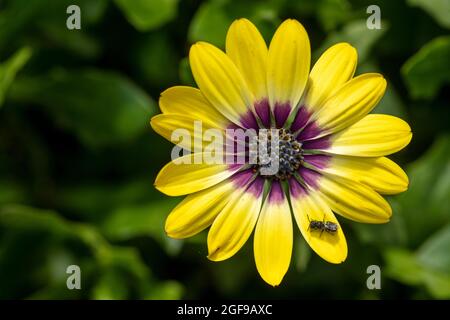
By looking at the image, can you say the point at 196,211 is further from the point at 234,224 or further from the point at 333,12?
the point at 333,12

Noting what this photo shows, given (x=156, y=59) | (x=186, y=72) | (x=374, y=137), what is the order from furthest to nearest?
(x=156, y=59) → (x=186, y=72) → (x=374, y=137)

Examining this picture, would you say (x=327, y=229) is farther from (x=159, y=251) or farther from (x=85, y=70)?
(x=85, y=70)

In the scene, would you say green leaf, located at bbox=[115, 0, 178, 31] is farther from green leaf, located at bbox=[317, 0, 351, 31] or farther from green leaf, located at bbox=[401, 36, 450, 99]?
green leaf, located at bbox=[401, 36, 450, 99]

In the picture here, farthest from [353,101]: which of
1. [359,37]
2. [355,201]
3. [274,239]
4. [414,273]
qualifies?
[414,273]

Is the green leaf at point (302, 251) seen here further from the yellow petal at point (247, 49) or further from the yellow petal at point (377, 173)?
the yellow petal at point (247, 49)

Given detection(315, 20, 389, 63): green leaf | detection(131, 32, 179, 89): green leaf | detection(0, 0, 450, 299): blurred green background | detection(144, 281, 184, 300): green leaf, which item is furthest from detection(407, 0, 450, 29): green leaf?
detection(144, 281, 184, 300): green leaf

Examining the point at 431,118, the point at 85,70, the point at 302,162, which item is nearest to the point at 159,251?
the point at 85,70

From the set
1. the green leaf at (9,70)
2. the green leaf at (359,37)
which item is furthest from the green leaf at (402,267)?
the green leaf at (9,70)
